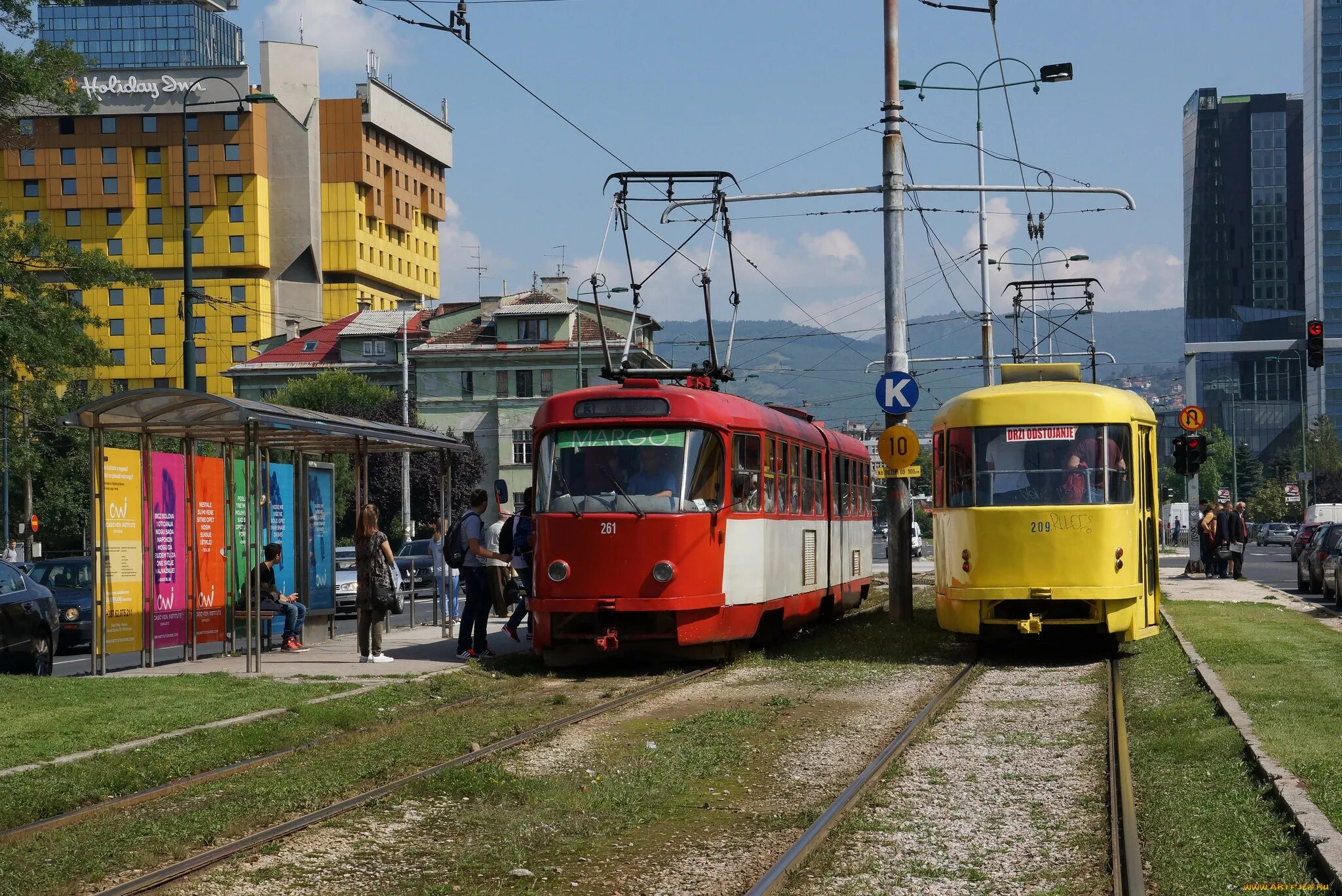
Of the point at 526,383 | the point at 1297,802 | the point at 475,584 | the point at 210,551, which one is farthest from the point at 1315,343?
the point at 526,383

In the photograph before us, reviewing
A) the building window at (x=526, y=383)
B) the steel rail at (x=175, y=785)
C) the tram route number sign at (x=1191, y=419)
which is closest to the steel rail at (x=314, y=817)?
the steel rail at (x=175, y=785)

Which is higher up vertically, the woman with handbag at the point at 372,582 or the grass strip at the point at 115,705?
the woman with handbag at the point at 372,582

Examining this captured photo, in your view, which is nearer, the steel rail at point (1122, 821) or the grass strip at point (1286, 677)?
the steel rail at point (1122, 821)

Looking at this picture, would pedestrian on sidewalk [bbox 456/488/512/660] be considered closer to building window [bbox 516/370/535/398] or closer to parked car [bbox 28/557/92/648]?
Result: parked car [bbox 28/557/92/648]

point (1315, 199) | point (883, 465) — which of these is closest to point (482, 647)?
point (883, 465)

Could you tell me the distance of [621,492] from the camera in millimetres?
16688

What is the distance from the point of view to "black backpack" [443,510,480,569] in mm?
19328

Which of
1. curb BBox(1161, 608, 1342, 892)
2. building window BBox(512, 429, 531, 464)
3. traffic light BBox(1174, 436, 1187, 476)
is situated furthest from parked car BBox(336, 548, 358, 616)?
building window BBox(512, 429, 531, 464)

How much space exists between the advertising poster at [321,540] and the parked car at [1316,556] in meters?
18.5

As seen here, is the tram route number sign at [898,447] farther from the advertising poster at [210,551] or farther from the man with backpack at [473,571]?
the advertising poster at [210,551]

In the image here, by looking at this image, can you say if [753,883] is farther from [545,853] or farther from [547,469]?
[547,469]

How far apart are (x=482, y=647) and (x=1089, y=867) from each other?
11951 mm

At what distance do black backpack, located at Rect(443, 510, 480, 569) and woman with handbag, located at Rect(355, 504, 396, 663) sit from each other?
1.25 m

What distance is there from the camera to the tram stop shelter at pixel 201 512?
17016mm
